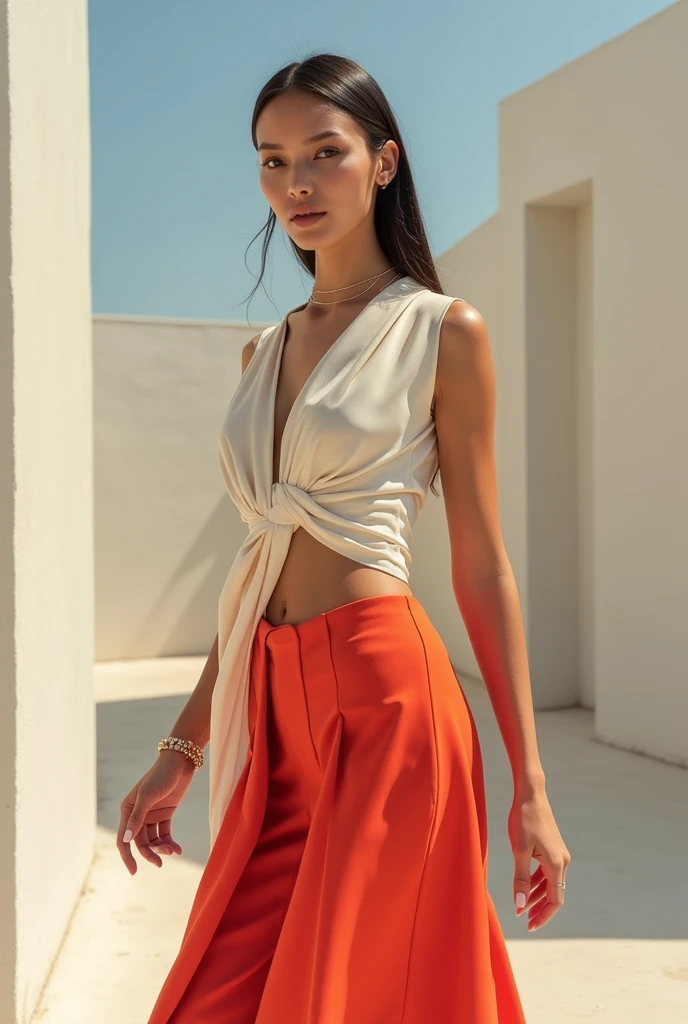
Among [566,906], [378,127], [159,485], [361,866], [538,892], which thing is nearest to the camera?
[361,866]

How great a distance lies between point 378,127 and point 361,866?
3.13 ft

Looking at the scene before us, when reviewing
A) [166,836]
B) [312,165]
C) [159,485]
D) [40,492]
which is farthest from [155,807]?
[159,485]

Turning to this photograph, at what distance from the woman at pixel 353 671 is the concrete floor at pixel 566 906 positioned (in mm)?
1454

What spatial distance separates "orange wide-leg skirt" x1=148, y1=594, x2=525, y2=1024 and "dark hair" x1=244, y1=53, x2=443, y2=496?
31cm

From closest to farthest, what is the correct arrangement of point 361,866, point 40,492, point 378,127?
point 361,866, point 378,127, point 40,492

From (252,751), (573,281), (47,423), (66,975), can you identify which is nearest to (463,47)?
(573,281)

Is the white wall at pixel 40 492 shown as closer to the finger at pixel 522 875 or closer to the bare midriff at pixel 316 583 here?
the bare midriff at pixel 316 583

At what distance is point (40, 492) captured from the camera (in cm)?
256

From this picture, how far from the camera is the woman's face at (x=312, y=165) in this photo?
4.68ft

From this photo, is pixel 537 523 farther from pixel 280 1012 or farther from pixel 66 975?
pixel 280 1012

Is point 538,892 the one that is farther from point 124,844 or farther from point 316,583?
point 124,844

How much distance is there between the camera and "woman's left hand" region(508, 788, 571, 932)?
4.30 ft

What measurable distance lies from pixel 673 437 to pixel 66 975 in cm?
355

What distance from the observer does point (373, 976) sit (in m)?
1.24
